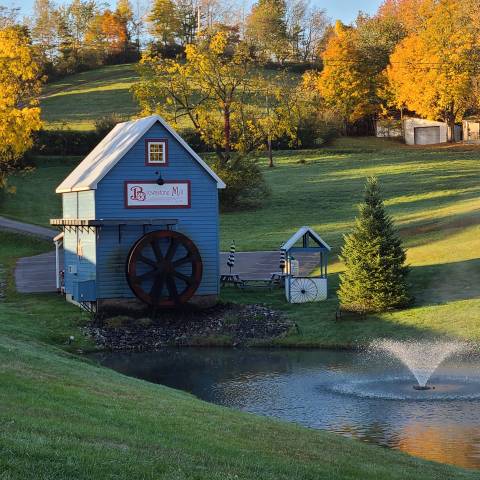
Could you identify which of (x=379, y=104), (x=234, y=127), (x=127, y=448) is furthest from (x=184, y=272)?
(x=379, y=104)

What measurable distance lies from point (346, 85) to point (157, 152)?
63.6 m

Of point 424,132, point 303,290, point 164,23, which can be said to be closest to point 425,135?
point 424,132

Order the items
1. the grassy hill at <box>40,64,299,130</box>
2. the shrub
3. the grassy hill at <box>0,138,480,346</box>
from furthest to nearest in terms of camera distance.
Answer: the grassy hill at <box>40,64,299,130</box>
the shrub
the grassy hill at <box>0,138,480,346</box>

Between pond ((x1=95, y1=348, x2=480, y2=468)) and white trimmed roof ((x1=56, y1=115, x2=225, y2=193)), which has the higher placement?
white trimmed roof ((x1=56, y1=115, x2=225, y2=193))

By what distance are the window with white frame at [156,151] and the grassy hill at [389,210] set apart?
20.0 ft

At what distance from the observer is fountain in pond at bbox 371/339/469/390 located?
25.2 metres

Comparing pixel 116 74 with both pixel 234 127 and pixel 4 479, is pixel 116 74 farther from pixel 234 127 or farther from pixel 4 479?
pixel 4 479

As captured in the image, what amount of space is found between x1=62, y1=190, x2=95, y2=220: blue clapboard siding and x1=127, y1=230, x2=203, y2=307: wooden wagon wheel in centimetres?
243

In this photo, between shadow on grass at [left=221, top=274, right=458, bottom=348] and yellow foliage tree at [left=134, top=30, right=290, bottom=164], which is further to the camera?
yellow foliage tree at [left=134, top=30, right=290, bottom=164]

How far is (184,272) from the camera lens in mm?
34719

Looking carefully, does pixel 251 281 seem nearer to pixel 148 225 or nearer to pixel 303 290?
pixel 303 290

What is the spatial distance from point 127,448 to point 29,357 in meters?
9.09

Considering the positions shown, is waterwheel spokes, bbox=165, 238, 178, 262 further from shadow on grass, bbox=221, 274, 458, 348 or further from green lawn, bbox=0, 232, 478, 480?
green lawn, bbox=0, 232, 478, 480

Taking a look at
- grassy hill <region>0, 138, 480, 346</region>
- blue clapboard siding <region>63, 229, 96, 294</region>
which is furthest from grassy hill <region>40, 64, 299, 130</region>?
blue clapboard siding <region>63, 229, 96, 294</region>
